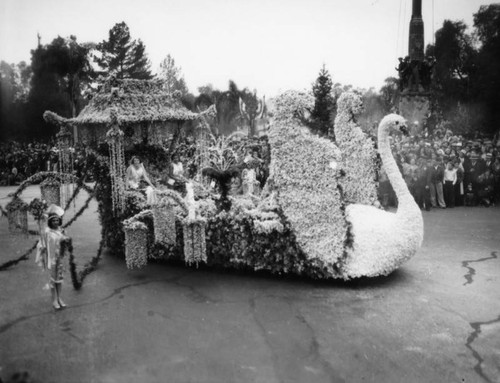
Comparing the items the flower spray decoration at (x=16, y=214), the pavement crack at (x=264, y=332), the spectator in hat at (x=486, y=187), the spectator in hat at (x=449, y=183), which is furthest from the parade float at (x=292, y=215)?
the spectator in hat at (x=486, y=187)

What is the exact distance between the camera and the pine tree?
29.0m

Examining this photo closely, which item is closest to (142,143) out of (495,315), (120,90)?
(120,90)

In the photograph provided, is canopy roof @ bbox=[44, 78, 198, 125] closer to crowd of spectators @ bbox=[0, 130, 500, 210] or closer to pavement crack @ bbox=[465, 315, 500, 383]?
crowd of spectators @ bbox=[0, 130, 500, 210]

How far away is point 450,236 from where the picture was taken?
1017 cm

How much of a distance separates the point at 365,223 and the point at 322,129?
22539mm

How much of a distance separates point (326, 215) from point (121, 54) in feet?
136

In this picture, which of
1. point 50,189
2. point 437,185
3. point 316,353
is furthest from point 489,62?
point 316,353

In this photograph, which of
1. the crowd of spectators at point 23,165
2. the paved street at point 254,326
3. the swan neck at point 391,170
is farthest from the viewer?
the crowd of spectators at point 23,165

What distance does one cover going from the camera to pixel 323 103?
29688mm

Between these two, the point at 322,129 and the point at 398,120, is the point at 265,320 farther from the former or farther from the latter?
the point at 322,129

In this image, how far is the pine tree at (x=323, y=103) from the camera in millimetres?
28984

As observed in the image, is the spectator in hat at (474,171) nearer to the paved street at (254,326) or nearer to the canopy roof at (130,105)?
the paved street at (254,326)

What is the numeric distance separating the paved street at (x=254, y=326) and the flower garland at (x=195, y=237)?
21.0 inches

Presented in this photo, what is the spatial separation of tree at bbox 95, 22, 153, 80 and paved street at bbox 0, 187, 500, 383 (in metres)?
A: 38.4
